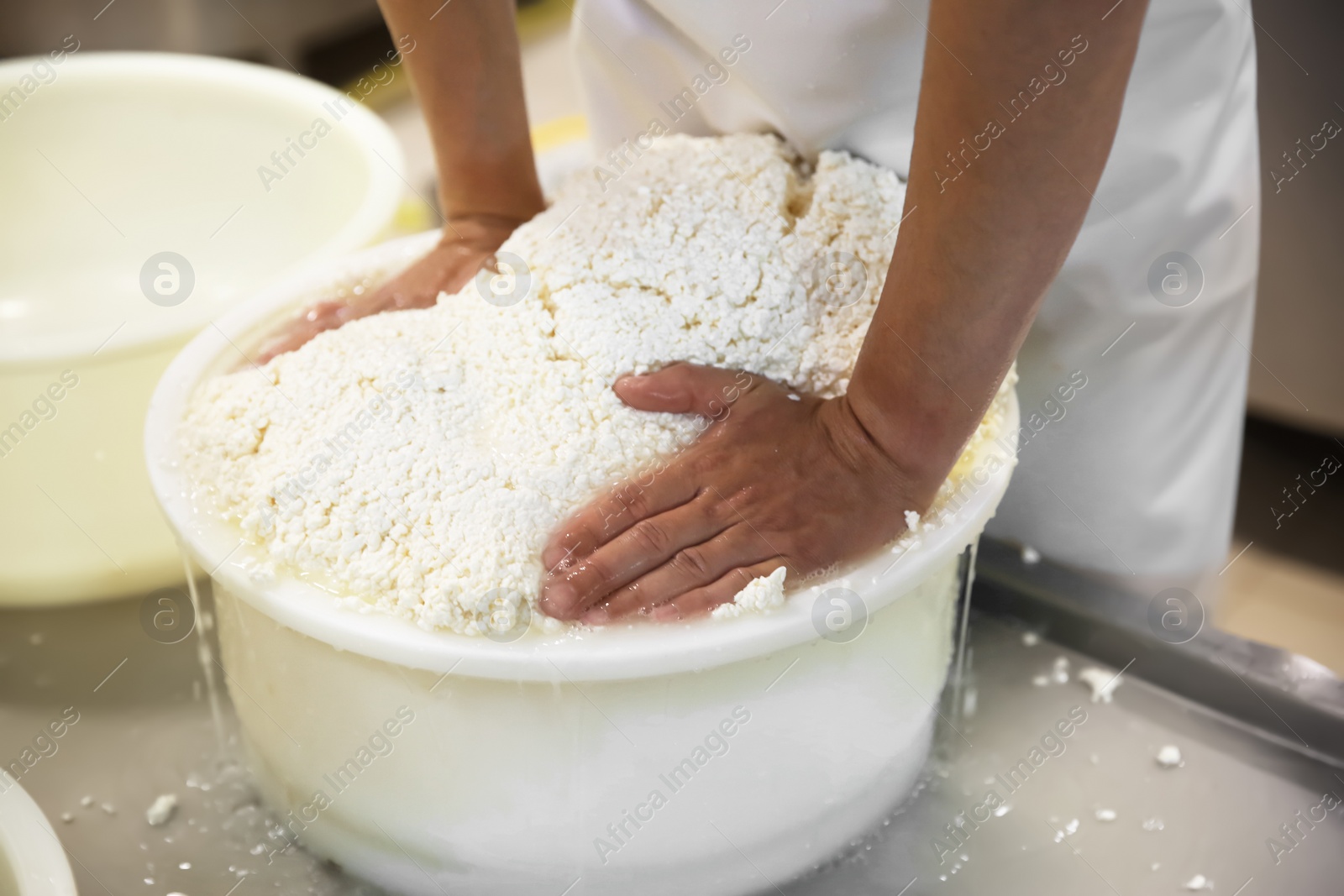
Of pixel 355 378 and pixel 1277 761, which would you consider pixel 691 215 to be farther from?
pixel 1277 761

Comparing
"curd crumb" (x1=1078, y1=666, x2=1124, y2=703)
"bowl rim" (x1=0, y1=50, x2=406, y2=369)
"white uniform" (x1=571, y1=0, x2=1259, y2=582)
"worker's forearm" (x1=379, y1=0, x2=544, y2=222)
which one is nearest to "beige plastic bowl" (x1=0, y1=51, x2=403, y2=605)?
"bowl rim" (x1=0, y1=50, x2=406, y2=369)

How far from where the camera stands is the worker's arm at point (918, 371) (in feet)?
1.52

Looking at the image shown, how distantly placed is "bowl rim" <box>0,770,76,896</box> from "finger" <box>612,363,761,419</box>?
0.32 meters

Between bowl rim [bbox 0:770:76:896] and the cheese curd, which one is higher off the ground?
the cheese curd

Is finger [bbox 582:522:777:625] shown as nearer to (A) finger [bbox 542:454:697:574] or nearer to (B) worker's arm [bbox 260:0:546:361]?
(A) finger [bbox 542:454:697:574]

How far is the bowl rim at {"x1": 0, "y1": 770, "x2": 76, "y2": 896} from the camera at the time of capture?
0.49m

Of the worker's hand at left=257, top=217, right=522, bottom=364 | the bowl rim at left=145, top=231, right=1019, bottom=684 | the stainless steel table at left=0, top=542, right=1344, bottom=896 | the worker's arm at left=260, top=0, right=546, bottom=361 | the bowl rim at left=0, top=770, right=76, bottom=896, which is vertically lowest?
the stainless steel table at left=0, top=542, right=1344, bottom=896

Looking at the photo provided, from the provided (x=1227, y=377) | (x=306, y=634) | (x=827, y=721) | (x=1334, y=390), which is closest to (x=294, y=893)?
(x=306, y=634)

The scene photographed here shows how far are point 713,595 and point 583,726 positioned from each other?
0.08 m

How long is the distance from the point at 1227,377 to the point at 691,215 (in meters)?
0.42

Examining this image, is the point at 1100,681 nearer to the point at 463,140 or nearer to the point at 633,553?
the point at 633,553

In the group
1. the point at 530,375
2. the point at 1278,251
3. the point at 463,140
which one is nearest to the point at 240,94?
the point at 463,140

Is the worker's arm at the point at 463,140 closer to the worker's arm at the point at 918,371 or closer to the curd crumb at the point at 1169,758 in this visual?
the worker's arm at the point at 918,371

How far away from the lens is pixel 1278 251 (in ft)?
4.28
